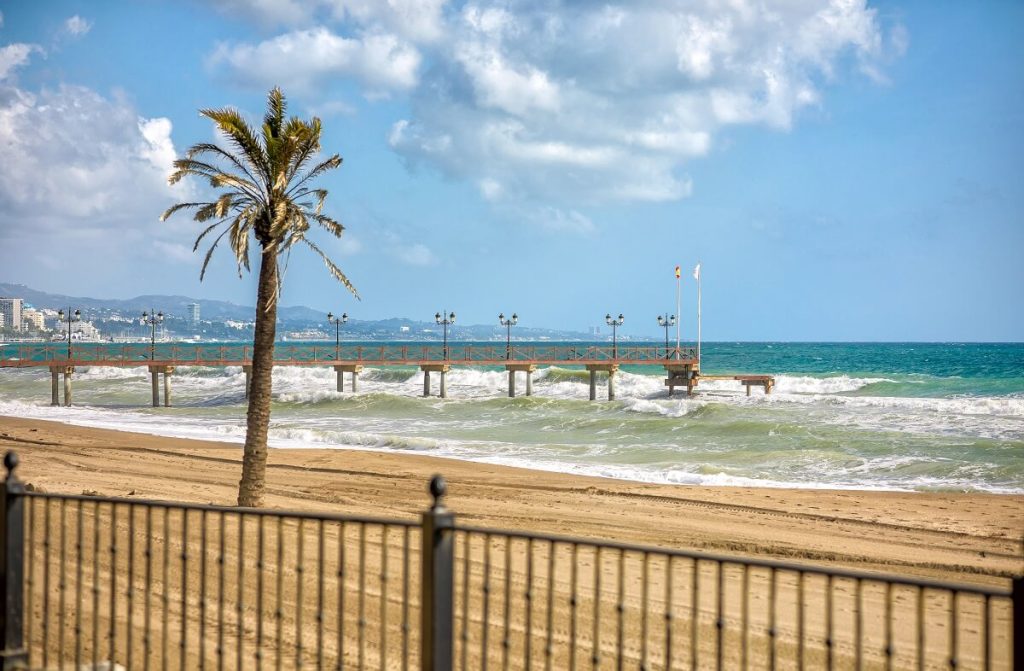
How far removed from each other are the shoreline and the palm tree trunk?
948 mm

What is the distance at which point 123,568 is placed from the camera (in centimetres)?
983

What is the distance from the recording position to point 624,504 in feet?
57.7

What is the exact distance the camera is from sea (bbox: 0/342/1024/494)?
2350cm

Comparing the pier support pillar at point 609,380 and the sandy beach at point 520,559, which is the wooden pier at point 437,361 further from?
the sandy beach at point 520,559

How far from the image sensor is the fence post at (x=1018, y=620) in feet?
10.6

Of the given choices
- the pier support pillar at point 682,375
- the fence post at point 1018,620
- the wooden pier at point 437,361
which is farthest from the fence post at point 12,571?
the pier support pillar at point 682,375

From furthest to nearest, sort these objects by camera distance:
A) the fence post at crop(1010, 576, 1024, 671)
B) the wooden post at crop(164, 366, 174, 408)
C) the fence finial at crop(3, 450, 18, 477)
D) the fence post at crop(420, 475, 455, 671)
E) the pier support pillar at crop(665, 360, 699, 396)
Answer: the pier support pillar at crop(665, 360, 699, 396) → the wooden post at crop(164, 366, 174, 408) → the fence finial at crop(3, 450, 18, 477) → the fence post at crop(420, 475, 455, 671) → the fence post at crop(1010, 576, 1024, 671)

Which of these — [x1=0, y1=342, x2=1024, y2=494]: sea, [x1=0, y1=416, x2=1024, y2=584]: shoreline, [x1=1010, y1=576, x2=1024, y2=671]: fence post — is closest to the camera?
[x1=1010, y1=576, x2=1024, y2=671]: fence post

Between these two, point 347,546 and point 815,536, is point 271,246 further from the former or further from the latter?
point 815,536

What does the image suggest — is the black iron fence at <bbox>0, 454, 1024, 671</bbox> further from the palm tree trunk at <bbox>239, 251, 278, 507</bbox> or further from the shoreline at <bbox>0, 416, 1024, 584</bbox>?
the palm tree trunk at <bbox>239, 251, 278, 507</bbox>

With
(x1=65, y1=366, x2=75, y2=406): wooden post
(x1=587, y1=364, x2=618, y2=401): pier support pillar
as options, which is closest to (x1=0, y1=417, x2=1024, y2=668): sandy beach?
(x1=65, y1=366, x2=75, y2=406): wooden post

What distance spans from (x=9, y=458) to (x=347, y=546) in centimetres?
669

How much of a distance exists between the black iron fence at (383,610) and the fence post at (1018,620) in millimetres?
864

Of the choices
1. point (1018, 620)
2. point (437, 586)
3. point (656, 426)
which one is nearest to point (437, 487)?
point (437, 586)
